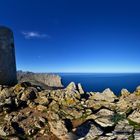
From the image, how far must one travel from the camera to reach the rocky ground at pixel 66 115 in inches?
719

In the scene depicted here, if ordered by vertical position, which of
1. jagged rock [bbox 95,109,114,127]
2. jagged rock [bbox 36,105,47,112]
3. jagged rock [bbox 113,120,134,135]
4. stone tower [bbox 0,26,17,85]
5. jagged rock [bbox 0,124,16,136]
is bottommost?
jagged rock [bbox 0,124,16,136]

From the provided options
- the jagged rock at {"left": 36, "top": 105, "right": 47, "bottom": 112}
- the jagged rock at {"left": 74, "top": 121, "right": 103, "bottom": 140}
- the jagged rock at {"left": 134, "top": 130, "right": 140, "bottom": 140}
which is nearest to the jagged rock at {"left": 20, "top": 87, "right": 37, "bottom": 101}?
the jagged rock at {"left": 36, "top": 105, "right": 47, "bottom": 112}

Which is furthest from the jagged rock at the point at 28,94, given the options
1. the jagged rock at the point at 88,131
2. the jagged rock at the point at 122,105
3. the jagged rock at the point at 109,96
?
the jagged rock at the point at 122,105

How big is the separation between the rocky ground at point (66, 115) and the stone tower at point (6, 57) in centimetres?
193

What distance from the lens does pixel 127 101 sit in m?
23.7

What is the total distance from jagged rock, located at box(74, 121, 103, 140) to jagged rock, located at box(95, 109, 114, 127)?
30.2 inches

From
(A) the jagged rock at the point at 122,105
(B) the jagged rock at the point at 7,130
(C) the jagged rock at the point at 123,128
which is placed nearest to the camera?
(C) the jagged rock at the point at 123,128

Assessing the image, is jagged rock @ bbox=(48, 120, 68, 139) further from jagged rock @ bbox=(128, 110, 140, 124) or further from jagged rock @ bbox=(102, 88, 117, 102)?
jagged rock @ bbox=(102, 88, 117, 102)

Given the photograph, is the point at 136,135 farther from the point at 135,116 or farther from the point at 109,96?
the point at 109,96

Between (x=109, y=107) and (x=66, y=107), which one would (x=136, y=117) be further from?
(x=66, y=107)

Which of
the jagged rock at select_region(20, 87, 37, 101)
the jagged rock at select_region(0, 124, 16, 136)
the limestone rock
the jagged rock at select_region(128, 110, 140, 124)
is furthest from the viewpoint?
the jagged rock at select_region(20, 87, 37, 101)

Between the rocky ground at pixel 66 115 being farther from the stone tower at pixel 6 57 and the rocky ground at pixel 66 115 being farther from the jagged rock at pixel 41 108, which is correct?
the stone tower at pixel 6 57

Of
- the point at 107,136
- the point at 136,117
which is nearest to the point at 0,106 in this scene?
the point at 107,136

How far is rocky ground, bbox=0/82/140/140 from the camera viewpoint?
A: 719 inches
